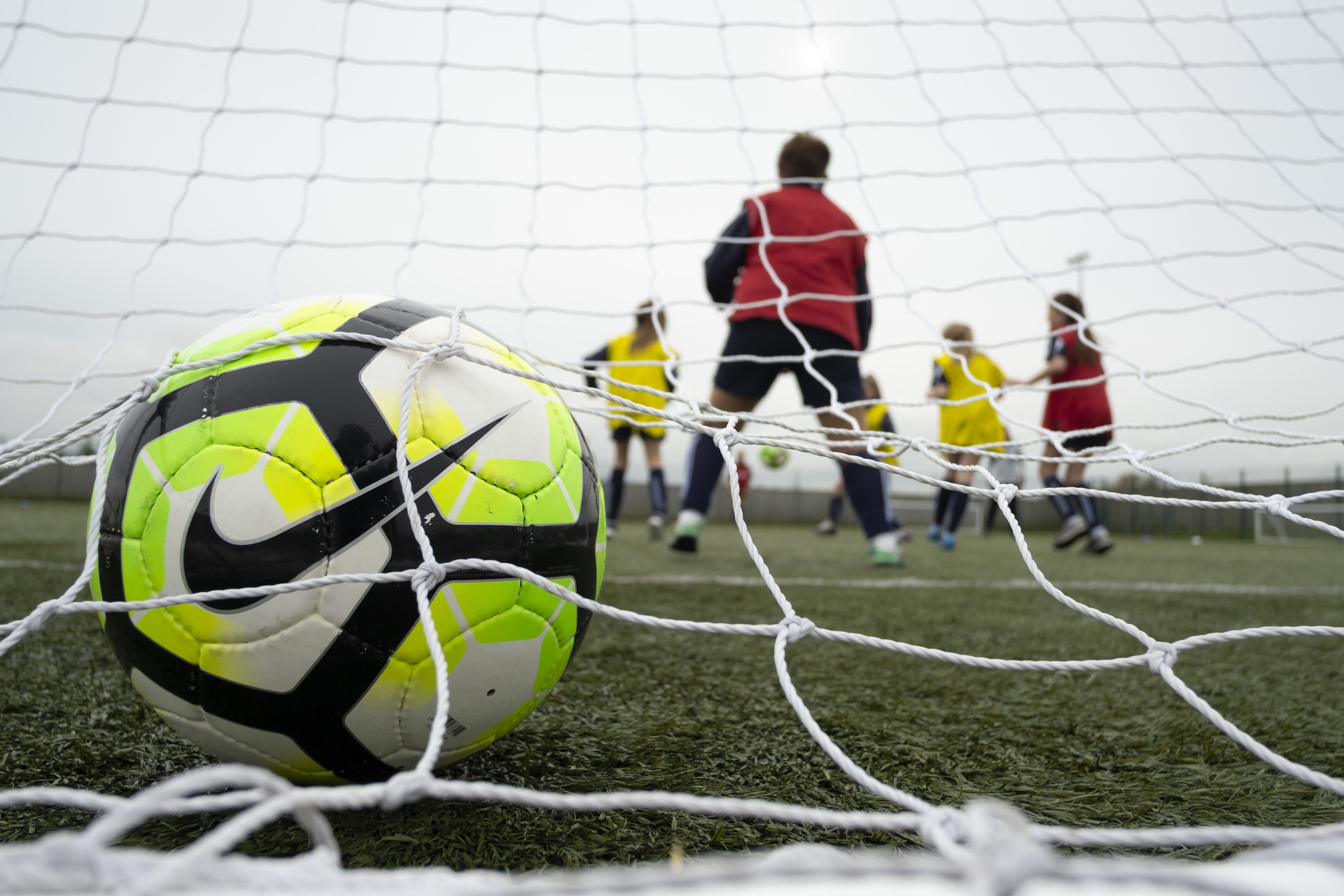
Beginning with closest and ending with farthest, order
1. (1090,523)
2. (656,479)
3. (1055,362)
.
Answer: (1055,362) < (1090,523) < (656,479)

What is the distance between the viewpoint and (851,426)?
3.05 metres

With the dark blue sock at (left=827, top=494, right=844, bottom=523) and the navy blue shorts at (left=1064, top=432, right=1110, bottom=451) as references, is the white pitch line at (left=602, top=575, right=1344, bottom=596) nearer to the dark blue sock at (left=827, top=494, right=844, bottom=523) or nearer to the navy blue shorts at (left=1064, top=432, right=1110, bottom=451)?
the navy blue shorts at (left=1064, top=432, right=1110, bottom=451)

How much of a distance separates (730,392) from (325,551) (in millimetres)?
2514

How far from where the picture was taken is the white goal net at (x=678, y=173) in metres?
2.23

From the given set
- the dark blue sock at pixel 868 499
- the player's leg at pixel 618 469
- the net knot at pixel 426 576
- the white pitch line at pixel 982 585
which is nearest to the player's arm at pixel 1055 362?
the white pitch line at pixel 982 585

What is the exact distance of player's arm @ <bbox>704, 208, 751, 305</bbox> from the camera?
3.12m

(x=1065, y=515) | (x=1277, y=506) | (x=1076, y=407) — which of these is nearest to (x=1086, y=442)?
(x=1076, y=407)

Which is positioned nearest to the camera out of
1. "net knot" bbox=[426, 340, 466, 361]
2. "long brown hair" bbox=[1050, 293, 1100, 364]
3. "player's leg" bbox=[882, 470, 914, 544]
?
"net knot" bbox=[426, 340, 466, 361]

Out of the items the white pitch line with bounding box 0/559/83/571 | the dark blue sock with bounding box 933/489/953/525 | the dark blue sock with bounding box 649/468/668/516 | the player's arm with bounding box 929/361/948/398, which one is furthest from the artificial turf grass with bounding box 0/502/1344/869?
the dark blue sock with bounding box 933/489/953/525

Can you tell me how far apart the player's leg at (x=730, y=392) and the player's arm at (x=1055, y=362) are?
76.3 inches

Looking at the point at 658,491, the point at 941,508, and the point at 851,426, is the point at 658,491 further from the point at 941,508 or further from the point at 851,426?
the point at 941,508

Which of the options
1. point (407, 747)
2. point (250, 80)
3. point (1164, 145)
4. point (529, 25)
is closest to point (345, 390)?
point (407, 747)

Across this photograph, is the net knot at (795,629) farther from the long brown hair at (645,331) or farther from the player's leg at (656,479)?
the player's leg at (656,479)

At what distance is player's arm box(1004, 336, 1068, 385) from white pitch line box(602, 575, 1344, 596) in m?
1.38
